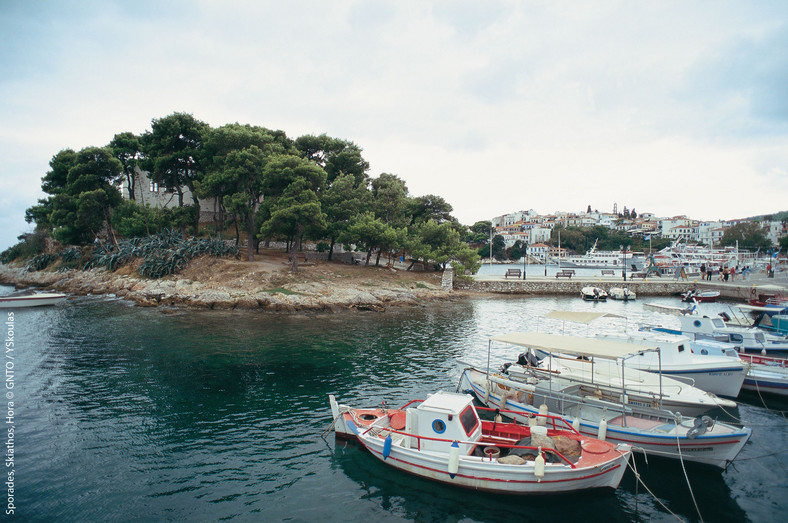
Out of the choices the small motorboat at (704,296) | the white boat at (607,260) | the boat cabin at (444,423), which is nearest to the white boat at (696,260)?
the white boat at (607,260)

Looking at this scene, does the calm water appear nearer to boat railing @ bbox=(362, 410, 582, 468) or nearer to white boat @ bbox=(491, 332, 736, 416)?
boat railing @ bbox=(362, 410, 582, 468)

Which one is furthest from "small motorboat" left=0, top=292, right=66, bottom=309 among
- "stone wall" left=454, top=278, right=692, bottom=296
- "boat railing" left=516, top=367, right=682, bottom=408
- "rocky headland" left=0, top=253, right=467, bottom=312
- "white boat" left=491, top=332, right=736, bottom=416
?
"stone wall" left=454, top=278, right=692, bottom=296

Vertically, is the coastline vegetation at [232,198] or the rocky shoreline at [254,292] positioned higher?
the coastline vegetation at [232,198]

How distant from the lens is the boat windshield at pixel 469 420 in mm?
12062

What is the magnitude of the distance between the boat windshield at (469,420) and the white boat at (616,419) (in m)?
2.37

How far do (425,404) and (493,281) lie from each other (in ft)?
160

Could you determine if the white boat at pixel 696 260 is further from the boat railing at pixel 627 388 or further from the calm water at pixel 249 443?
the boat railing at pixel 627 388

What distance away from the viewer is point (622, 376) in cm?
1409

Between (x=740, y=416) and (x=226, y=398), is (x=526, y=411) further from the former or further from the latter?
(x=226, y=398)

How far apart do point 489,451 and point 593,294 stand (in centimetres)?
4820

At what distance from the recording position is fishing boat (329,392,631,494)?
10.6 metres

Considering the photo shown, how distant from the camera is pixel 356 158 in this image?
200 feet

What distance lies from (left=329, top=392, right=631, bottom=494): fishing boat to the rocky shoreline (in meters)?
26.9

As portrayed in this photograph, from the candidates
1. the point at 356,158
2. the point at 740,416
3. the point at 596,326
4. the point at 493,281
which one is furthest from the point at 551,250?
the point at 740,416
